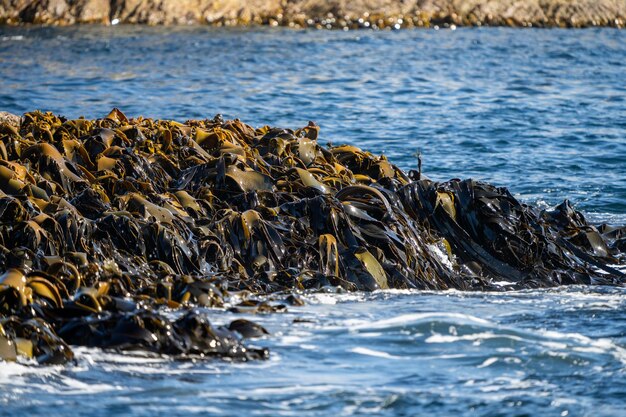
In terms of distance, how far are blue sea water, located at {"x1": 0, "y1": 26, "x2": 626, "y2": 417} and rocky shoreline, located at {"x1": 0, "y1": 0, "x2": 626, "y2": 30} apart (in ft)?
3.57

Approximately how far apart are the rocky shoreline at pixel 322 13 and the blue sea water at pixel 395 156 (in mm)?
1088

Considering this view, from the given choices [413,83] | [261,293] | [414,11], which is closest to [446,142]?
[413,83]

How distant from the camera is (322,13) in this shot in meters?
25.2

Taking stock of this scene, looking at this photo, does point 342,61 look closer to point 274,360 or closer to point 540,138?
point 540,138

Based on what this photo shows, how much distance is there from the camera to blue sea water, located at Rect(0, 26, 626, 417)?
5.01m

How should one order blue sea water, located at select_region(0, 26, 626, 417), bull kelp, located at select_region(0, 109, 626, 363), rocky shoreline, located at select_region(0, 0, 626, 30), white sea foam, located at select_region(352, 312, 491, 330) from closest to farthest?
blue sea water, located at select_region(0, 26, 626, 417) → bull kelp, located at select_region(0, 109, 626, 363) → white sea foam, located at select_region(352, 312, 491, 330) → rocky shoreline, located at select_region(0, 0, 626, 30)

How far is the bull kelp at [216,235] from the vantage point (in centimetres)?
556

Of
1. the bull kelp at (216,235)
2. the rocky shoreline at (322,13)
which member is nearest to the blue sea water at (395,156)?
the bull kelp at (216,235)

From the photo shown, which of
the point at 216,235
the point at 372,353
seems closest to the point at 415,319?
the point at 372,353

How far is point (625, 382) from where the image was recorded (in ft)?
17.4

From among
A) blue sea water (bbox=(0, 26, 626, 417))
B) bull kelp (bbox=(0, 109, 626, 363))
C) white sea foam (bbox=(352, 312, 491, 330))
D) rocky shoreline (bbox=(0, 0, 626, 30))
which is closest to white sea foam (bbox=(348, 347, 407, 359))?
blue sea water (bbox=(0, 26, 626, 417))

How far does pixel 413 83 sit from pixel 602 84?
3.14 m

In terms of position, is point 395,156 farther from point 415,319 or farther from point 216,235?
point 415,319

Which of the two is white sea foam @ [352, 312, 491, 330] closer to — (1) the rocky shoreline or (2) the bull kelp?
(2) the bull kelp
